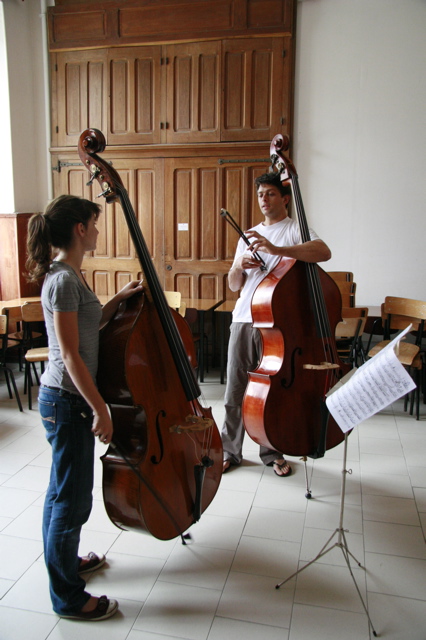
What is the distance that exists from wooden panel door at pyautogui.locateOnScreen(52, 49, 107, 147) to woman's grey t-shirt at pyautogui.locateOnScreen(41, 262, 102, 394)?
14.0 ft

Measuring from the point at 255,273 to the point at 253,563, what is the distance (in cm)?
137

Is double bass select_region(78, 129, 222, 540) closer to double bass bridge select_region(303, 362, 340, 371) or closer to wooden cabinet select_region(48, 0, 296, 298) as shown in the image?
double bass bridge select_region(303, 362, 340, 371)

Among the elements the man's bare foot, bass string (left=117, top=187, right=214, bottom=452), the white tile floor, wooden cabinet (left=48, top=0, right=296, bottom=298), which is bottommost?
the white tile floor

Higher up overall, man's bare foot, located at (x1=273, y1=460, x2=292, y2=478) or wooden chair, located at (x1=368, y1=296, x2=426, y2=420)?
wooden chair, located at (x1=368, y1=296, x2=426, y2=420)

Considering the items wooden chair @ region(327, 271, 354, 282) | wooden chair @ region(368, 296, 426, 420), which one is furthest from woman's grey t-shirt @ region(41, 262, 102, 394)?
wooden chair @ region(327, 271, 354, 282)

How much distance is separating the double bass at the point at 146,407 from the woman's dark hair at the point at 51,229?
162mm

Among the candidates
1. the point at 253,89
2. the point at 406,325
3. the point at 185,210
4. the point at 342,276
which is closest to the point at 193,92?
the point at 253,89

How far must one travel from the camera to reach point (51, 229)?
173 centimetres

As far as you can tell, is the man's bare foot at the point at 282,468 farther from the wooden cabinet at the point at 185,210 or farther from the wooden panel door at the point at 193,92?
the wooden panel door at the point at 193,92

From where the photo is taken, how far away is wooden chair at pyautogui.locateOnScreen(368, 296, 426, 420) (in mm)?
3967

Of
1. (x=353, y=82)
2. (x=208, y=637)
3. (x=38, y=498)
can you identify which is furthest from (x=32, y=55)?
(x=208, y=637)

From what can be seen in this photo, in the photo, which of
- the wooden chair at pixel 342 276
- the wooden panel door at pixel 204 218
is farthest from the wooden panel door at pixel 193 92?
the wooden chair at pixel 342 276

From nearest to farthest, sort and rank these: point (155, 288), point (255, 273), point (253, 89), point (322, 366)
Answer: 1. point (155, 288)
2. point (322, 366)
3. point (255, 273)
4. point (253, 89)

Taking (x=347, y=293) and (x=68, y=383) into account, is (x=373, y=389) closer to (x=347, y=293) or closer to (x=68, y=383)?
(x=68, y=383)
